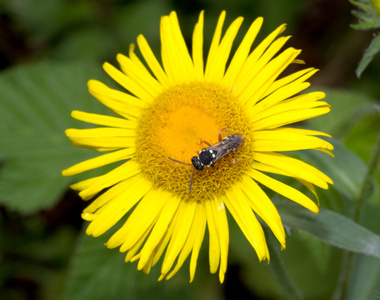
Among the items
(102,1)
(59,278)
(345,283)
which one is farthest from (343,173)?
(102,1)

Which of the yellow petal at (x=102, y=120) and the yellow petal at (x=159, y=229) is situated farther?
the yellow petal at (x=102, y=120)

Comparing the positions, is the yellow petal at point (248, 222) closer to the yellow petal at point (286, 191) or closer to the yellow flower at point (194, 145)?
the yellow flower at point (194, 145)

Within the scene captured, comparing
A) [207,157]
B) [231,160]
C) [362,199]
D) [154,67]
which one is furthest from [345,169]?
[154,67]

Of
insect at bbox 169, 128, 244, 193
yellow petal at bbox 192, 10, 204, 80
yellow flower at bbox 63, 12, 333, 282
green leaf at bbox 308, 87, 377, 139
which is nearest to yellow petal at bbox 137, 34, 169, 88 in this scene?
yellow flower at bbox 63, 12, 333, 282

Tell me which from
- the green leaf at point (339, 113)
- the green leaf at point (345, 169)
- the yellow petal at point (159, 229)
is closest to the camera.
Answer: the yellow petal at point (159, 229)

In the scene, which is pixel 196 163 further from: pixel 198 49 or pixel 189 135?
pixel 198 49

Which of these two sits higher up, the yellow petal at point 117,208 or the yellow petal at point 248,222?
the yellow petal at point 117,208

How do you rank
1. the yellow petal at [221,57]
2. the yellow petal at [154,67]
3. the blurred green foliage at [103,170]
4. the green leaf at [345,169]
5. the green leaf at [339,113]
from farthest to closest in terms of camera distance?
the green leaf at [339,113] → the blurred green foliage at [103,170] → the green leaf at [345,169] → the yellow petal at [154,67] → the yellow petal at [221,57]

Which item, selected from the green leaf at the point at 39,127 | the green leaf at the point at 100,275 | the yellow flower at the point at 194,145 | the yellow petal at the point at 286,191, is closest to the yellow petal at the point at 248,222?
the yellow flower at the point at 194,145

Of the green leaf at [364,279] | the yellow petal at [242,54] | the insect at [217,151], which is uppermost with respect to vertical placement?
the yellow petal at [242,54]
